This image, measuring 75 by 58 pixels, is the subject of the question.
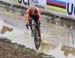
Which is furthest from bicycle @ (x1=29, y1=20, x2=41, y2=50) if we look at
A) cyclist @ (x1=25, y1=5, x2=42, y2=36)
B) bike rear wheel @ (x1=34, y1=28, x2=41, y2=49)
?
cyclist @ (x1=25, y1=5, x2=42, y2=36)

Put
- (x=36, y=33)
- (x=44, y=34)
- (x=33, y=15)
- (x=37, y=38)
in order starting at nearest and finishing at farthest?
(x=33, y=15), (x=36, y=33), (x=37, y=38), (x=44, y=34)

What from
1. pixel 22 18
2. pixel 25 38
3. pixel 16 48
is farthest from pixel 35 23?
pixel 22 18

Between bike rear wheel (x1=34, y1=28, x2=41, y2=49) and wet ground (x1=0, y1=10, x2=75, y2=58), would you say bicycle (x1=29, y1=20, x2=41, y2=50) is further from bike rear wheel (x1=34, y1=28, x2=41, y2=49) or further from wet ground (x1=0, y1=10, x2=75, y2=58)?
wet ground (x1=0, y1=10, x2=75, y2=58)

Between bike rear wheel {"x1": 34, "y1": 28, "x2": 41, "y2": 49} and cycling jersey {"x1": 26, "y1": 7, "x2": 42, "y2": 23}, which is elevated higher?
cycling jersey {"x1": 26, "y1": 7, "x2": 42, "y2": 23}

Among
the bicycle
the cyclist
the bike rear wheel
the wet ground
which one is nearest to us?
the cyclist

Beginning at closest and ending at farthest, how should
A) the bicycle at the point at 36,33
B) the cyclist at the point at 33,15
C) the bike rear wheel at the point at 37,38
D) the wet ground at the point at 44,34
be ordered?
the cyclist at the point at 33,15
the bicycle at the point at 36,33
the bike rear wheel at the point at 37,38
the wet ground at the point at 44,34

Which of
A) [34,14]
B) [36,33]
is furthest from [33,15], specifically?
[36,33]

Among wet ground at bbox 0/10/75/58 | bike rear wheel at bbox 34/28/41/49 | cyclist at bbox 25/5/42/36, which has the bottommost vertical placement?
wet ground at bbox 0/10/75/58

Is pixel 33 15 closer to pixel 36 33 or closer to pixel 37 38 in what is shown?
pixel 36 33

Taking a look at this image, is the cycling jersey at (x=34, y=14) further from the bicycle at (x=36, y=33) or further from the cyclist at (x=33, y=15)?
the bicycle at (x=36, y=33)

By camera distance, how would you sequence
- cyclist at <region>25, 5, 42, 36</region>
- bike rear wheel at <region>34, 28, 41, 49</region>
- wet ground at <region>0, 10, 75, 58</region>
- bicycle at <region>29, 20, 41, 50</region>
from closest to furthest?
cyclist at <region>25, 5, 42, 36</region> < bicycle at <region>29, 20, 41, 50</region> < bike rear wheel at <region>34, 28, 41, 49</region> < wet ground at <region>0, 10, 75, 58</region>

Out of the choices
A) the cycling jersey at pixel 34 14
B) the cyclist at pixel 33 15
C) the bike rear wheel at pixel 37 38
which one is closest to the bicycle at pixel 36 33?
the bike rear wheel at pixel 37 38

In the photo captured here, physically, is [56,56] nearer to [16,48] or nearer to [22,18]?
[16,48]

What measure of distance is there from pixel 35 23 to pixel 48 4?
7008mm
